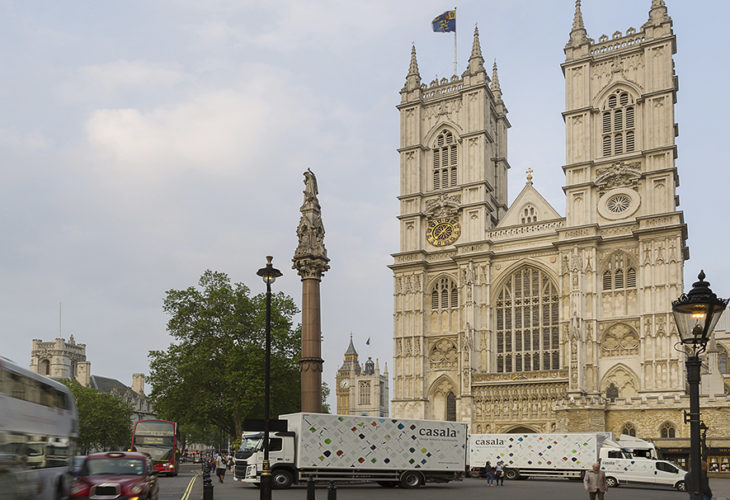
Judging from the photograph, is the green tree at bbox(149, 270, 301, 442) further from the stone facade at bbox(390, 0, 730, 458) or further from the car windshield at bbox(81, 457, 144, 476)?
the car windshield at bbox(81, 457, 144, 476)

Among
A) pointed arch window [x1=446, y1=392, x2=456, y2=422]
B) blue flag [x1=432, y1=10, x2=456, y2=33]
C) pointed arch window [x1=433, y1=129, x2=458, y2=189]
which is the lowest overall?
pointed arch window [x1=446, y1=392, x2=456, y2=422]

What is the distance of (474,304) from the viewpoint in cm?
5803

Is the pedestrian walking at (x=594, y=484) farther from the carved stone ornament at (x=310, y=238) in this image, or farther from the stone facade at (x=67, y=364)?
the stone facade at (x=67, y=364)

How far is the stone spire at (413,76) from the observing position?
6656 centimetres

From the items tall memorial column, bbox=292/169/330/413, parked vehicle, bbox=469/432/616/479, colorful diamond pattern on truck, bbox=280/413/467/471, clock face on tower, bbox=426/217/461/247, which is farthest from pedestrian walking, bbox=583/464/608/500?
clock face on tower, bbox=426/217/461/247

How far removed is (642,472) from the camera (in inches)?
1417

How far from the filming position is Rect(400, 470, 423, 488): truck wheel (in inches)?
1206

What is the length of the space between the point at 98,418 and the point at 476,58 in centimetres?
5663

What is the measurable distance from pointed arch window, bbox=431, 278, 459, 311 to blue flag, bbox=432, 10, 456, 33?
21.3 meters

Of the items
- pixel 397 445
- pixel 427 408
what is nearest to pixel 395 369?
pixel 427 408

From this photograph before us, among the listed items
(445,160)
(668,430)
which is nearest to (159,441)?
(668,430)

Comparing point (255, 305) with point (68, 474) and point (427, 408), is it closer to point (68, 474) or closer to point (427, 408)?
point (427, 408)

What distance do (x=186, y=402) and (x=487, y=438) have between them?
20.0 meters

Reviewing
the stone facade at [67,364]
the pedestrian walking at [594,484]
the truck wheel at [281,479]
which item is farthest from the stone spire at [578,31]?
the stone facade at [67,364]
